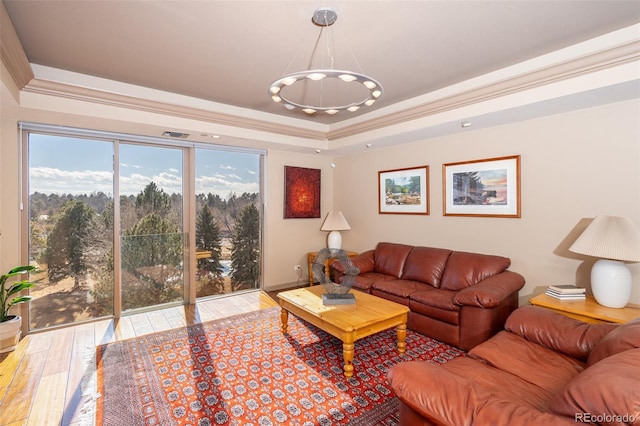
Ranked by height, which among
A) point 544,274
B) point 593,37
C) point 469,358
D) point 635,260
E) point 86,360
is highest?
point 593,37

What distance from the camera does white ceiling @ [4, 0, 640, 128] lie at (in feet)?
6.93

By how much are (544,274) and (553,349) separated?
1.50 meters

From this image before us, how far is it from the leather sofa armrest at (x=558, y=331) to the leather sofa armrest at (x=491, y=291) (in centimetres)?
42

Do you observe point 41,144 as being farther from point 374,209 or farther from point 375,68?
point 374,209

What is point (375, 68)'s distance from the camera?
3.04 m

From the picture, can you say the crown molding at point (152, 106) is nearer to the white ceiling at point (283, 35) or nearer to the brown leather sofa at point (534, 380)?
the white ceiling at point (283, 35)

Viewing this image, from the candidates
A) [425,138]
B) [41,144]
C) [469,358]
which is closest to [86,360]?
[41,144]

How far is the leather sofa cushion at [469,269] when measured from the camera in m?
3.51

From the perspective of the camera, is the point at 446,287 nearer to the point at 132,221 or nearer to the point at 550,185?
the point at 550,185

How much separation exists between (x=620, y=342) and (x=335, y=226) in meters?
3.90

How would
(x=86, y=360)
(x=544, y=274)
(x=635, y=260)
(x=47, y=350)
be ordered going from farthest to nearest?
(x=544, y=274)
(x=47, y=350)
(x=86, y=360)
(x=635, y=260)

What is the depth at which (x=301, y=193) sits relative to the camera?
5.53 metres

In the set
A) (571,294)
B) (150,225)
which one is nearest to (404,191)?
(571,294)

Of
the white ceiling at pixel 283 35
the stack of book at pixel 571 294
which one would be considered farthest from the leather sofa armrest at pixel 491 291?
the white ceiling at pixel 283 35
